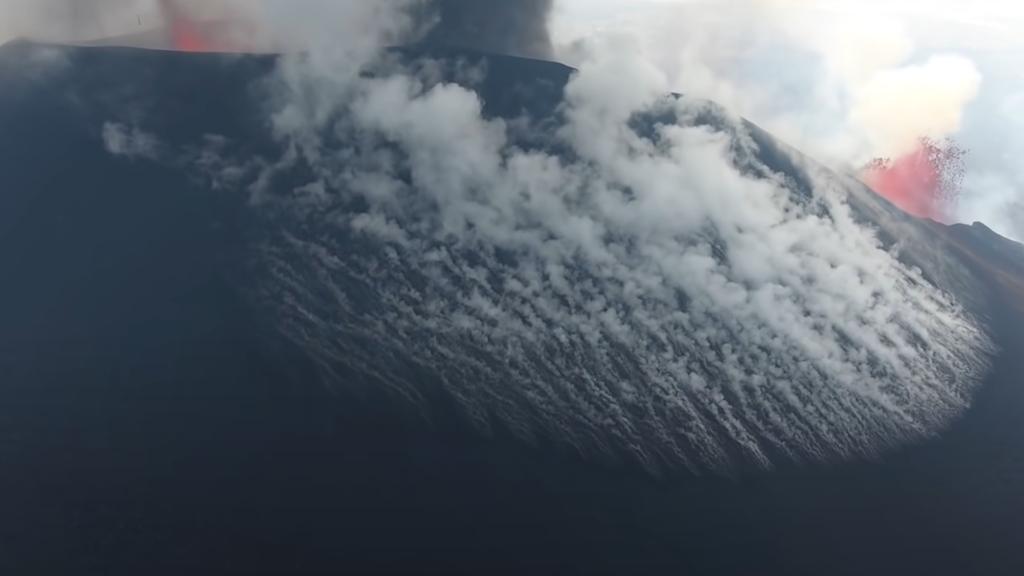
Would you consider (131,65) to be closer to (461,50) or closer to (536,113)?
(461,50)

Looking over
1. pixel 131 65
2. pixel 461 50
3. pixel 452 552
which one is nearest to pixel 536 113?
pixel 461 50

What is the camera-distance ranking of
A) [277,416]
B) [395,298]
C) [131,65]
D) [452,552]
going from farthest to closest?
[131,65]
[395,298]
[277,416]
[452,552]

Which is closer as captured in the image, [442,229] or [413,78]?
[442,229]

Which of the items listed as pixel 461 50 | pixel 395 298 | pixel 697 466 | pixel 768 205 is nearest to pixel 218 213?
pixel 395 298

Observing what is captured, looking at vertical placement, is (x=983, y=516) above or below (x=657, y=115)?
below

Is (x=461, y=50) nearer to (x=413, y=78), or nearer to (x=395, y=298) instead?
(x=413, y=78)

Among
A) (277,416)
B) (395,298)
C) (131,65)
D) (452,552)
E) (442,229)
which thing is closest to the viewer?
(452,552)

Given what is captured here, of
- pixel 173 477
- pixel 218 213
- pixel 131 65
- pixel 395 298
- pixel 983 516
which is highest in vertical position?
pixel 131 65
